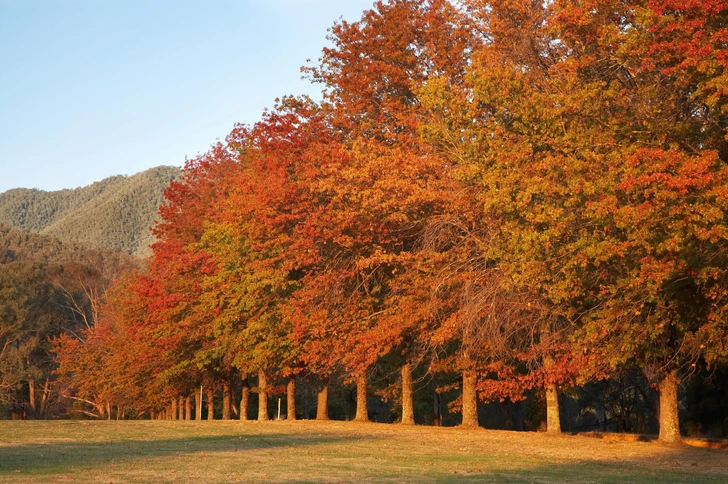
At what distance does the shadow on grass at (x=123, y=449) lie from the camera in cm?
1683

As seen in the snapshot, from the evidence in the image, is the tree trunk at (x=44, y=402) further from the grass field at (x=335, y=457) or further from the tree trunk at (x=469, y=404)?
the tree trunk at (x=469, y=404)

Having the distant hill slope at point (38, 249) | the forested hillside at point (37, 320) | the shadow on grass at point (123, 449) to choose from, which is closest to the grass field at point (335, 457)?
the shadow on grass at point (123, 449)

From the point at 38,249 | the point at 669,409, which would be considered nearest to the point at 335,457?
the point at 669,409

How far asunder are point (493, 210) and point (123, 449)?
41.5 ft

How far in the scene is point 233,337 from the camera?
131ft

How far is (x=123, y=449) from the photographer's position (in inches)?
843

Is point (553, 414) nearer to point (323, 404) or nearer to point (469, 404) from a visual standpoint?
point (469, 404)

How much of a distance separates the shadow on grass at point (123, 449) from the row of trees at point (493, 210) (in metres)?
6.40

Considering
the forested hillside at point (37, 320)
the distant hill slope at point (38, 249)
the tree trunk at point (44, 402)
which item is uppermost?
the distant hill slope at point (38, 249)

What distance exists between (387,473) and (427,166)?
14.6 m

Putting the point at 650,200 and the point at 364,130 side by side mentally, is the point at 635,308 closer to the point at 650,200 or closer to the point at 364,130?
the point at 650,200

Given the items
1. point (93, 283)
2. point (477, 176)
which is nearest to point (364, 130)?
point (477, 176)

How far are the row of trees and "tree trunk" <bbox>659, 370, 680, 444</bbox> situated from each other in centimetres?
7

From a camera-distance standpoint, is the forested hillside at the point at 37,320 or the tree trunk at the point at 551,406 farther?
the forested hillside at the point at 37,320
